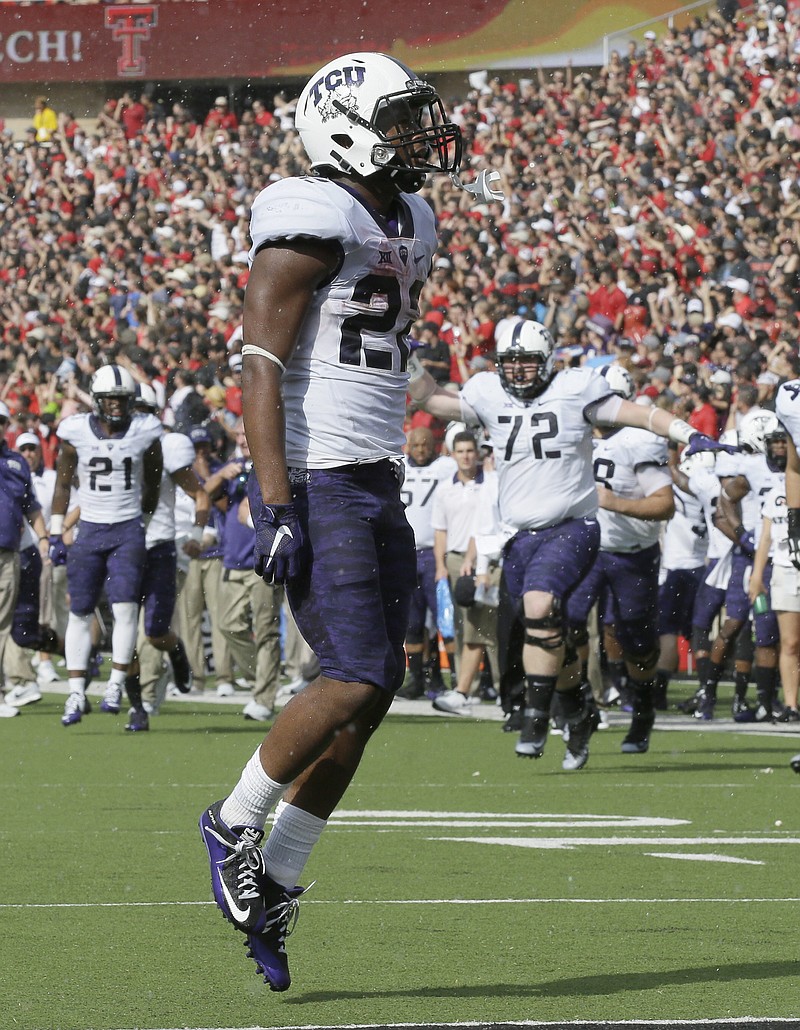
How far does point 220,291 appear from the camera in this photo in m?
26.9

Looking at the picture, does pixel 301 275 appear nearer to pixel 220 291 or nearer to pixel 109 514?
pixel 109 514

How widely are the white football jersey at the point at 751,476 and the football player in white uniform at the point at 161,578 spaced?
137 inches

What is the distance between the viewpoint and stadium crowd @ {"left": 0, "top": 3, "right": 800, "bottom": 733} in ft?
59.2

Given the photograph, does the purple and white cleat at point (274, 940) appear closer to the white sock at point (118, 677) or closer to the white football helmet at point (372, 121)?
the white football helmet at point (372, 121)

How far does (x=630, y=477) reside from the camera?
11.7 meters

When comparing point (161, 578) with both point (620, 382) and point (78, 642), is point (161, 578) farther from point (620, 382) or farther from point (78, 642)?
point (620, 382)

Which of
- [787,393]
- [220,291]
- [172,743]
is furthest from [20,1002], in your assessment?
[220,291]

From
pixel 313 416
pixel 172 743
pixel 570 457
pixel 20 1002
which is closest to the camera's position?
pixel 20 1002

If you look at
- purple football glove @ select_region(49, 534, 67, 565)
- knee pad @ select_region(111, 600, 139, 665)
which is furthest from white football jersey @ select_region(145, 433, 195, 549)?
purple football glove @ select_region(49, 534, 67, 565)

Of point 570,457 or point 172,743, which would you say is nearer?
point 570,457

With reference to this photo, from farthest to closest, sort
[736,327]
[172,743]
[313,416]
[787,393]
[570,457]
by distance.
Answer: [736,327]
[172,743]
[570,457]
[787,393]
[313,416]

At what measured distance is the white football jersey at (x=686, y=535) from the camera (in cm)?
1497

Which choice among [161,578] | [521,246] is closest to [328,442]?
[161,578]

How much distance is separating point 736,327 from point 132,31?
2151 centimetres
